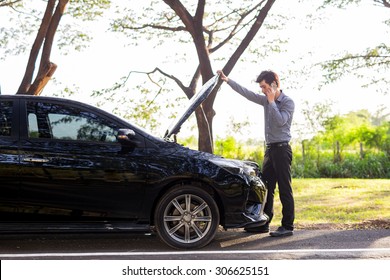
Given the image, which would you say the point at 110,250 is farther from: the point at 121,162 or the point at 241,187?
the point at 241,187

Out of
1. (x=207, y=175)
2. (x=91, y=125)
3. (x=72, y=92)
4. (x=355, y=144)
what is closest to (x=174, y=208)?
(x=207, y=175)

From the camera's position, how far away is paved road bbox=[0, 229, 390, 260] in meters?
5.89

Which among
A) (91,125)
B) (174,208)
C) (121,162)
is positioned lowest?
(174,208)

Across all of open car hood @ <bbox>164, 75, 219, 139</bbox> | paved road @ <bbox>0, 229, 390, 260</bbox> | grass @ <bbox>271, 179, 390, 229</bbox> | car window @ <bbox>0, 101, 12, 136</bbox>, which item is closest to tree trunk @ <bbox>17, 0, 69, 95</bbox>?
grass @ <bbox>271, 179, 390, 229</bbox>

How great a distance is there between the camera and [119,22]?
1644cm

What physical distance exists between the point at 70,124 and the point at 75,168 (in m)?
0.51

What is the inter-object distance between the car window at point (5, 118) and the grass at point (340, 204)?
14.1 feet

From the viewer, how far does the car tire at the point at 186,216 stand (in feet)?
19.9

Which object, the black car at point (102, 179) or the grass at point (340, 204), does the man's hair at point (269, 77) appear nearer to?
the black car at point (102, 179)

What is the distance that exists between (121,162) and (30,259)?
1.35 meters

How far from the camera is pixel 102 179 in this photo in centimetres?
602

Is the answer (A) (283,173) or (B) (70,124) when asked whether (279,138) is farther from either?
(B) (70,124)

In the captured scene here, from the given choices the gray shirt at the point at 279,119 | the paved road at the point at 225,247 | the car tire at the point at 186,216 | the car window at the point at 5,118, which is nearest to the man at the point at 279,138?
the gray shirt at the point at 279,119

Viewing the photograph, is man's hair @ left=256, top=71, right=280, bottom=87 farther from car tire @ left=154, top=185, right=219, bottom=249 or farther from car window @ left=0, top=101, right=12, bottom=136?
car window @ left=0, top=101, right=12, bottom=136
